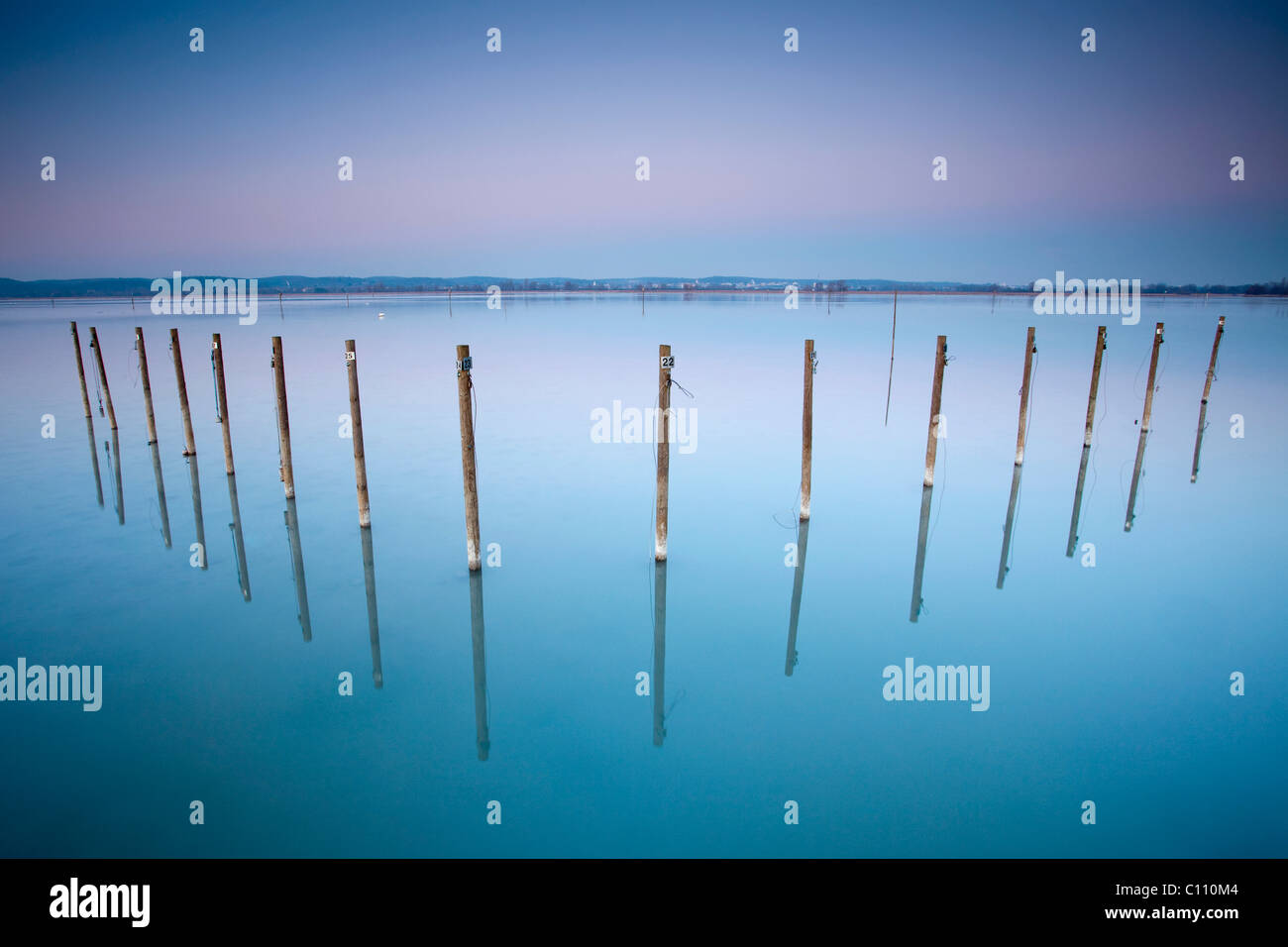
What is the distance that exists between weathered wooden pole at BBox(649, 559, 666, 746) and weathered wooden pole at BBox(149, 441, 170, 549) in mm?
9497

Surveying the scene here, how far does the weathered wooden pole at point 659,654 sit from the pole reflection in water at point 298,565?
5059 mm

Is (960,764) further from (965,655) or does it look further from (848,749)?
(965,655)

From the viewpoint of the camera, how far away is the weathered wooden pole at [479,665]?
27.4 ft

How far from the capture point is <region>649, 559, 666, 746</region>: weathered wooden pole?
28.6 feet

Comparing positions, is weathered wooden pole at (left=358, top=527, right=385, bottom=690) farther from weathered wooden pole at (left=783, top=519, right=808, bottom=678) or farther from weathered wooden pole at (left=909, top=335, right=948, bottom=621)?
weathered wooden pole at (left=909, top=335, right=948, bottom=621)

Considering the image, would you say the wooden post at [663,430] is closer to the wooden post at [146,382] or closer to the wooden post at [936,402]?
the wooden post at [936,402]

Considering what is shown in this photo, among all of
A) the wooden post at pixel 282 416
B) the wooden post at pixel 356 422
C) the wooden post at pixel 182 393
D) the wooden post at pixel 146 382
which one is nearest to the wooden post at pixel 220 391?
the wooden post at pixel 182 393

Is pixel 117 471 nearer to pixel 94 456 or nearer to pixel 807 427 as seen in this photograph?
pixel 94 456

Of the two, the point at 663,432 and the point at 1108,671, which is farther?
the point at 663,432

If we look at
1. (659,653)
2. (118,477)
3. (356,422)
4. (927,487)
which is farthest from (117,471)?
(927,487)

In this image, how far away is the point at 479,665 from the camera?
9891 millimetres

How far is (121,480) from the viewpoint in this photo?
Answer: 17.5 meters
